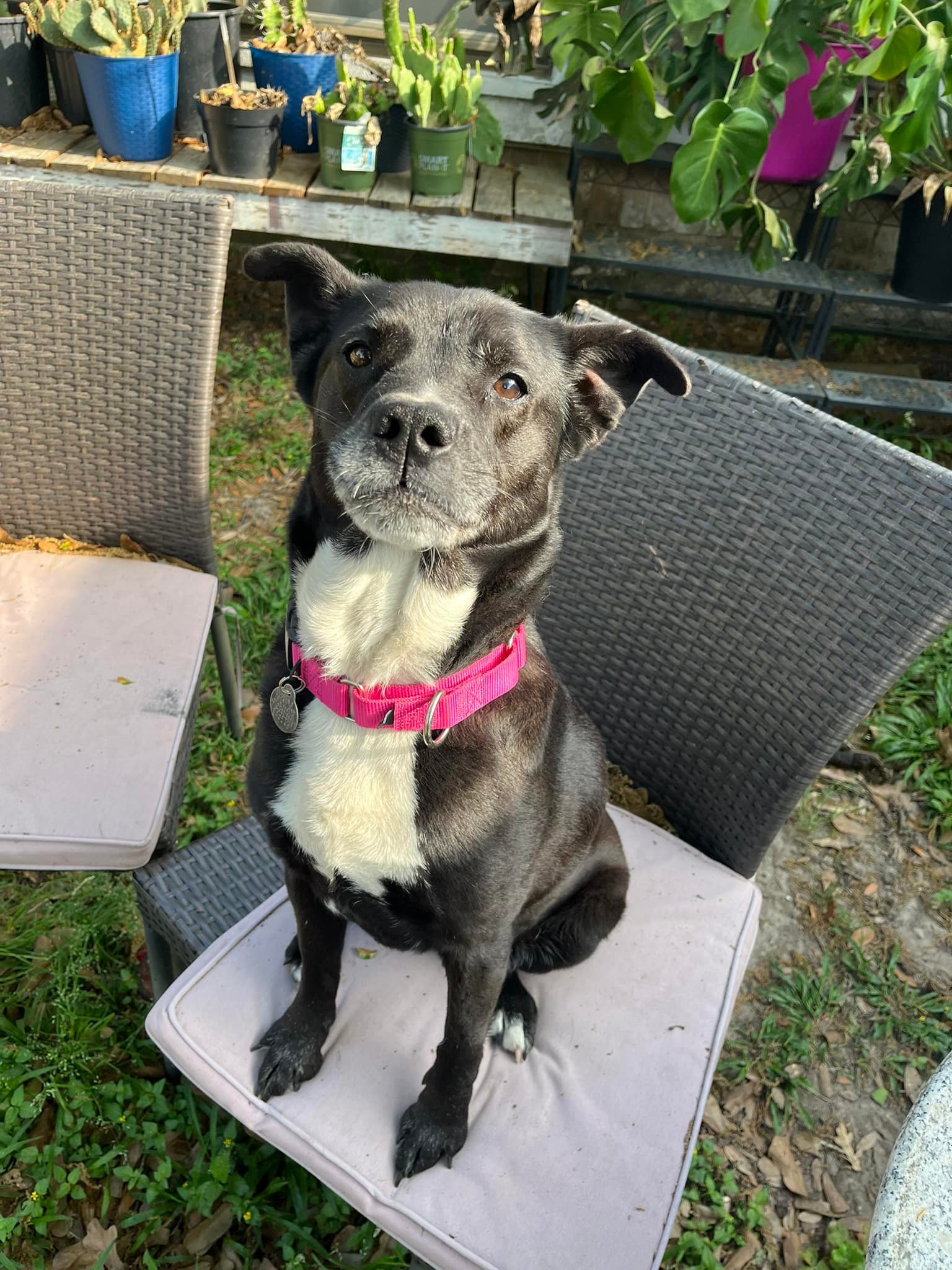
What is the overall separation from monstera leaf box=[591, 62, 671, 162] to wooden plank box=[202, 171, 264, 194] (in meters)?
1.59

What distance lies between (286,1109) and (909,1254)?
0.96m

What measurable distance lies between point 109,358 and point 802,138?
10.1 feet

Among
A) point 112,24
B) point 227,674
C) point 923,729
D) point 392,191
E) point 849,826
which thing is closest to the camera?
point 227,674

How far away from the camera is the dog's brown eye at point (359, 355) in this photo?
55.0 inches

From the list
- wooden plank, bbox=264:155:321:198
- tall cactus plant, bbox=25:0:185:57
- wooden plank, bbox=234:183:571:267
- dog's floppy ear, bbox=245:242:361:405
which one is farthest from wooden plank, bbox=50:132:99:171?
dog's floppy ear, bbox=245:242:361:405

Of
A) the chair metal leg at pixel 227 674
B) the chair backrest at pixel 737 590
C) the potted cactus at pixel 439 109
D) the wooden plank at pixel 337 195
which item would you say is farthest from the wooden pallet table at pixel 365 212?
the chair backrest at pixel 737 590

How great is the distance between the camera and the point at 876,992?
2.45 m

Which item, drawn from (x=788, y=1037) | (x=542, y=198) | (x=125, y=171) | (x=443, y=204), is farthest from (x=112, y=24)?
(x=788, y=1037)

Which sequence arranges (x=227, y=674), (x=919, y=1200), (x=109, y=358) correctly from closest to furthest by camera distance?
(x=919, y=1200) → (x=109, y=358) → (x=227, y=674)

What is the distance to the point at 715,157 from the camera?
271 cm

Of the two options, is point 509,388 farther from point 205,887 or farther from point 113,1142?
point 113,1142

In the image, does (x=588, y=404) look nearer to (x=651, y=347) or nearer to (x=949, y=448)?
(x=651, y=347)

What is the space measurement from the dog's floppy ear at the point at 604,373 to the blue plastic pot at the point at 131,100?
127 inches

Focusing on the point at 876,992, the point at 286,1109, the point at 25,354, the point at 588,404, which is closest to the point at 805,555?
the point at 588,404
